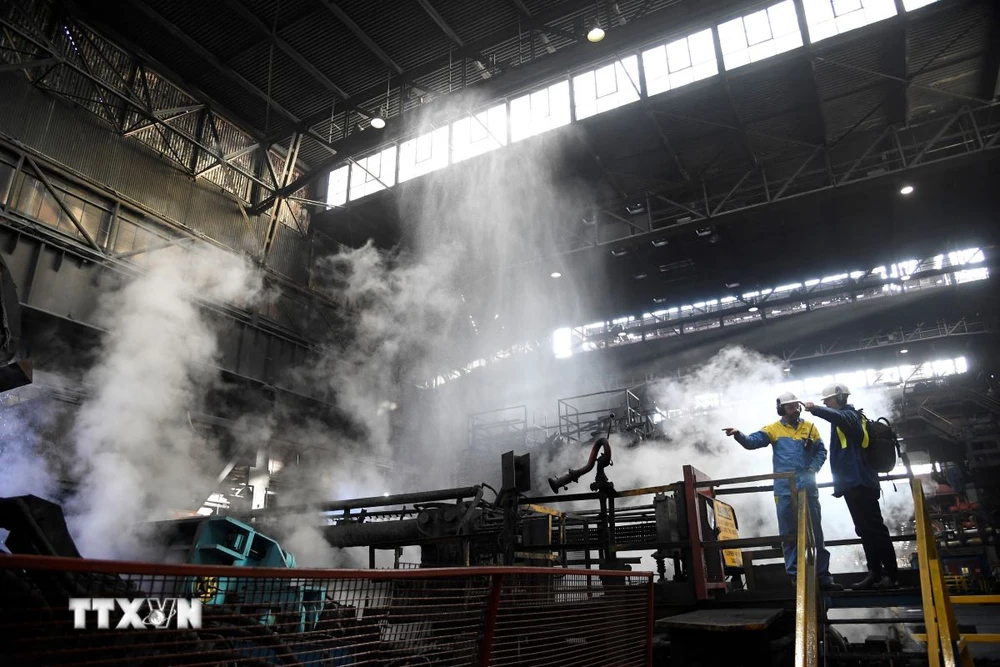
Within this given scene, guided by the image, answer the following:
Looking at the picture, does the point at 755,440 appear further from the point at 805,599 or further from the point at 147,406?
the point at 147,406

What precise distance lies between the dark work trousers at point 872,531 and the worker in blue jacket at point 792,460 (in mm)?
285

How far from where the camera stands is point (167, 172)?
46.8 feet

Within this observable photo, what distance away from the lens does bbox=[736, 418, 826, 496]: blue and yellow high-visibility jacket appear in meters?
5.04

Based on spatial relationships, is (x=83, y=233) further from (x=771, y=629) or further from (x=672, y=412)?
(x=672, y=412)

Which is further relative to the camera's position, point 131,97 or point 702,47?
point 131,97

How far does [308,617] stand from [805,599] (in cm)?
268

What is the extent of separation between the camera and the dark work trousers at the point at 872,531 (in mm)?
4543

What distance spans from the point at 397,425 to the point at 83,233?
903 cm

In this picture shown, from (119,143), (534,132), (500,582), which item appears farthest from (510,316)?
(500,582)

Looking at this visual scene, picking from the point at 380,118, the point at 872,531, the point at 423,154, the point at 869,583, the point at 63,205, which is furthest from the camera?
the point at 423,154

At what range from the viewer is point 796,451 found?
5.12 meters

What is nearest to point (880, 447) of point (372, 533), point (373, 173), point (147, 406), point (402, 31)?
point (372, 533)

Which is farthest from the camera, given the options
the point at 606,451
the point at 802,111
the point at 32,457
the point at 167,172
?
the point at 167,172

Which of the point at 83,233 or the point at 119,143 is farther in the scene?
the point at 119,143
